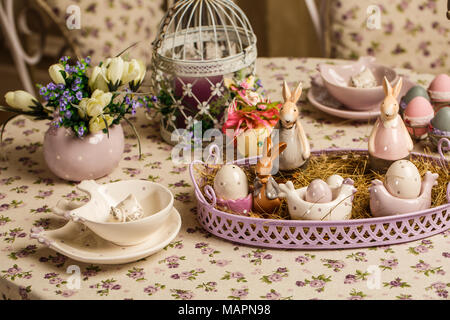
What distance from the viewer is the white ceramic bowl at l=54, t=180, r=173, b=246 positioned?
3.68 ft

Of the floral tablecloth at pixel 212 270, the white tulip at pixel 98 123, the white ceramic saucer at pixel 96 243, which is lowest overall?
the floral tablecloth at pixel 212 270

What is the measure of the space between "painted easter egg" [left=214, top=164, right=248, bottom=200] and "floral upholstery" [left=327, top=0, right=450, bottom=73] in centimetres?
125

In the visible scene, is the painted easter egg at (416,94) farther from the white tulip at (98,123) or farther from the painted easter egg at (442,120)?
the white tulip at (98,123)

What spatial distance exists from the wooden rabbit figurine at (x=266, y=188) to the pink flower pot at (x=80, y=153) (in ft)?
1.30

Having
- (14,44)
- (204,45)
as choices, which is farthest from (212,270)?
(14,44)

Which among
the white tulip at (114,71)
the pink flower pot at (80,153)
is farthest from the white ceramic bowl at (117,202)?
the white tulip at (114,71)

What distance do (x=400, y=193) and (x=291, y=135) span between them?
0.85 feet

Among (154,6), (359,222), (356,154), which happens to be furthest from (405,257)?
(154,6)

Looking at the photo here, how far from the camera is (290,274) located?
3.64ft

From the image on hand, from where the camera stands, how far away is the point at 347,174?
1.36 metres

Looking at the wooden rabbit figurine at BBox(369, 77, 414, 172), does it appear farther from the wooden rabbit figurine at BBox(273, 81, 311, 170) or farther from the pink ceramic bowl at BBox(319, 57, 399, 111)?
the pink ceramic bowl at BBox(319, 57, 399, 111)

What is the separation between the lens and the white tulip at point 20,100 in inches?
55.9

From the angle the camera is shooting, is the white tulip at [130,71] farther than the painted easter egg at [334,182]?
Yes
